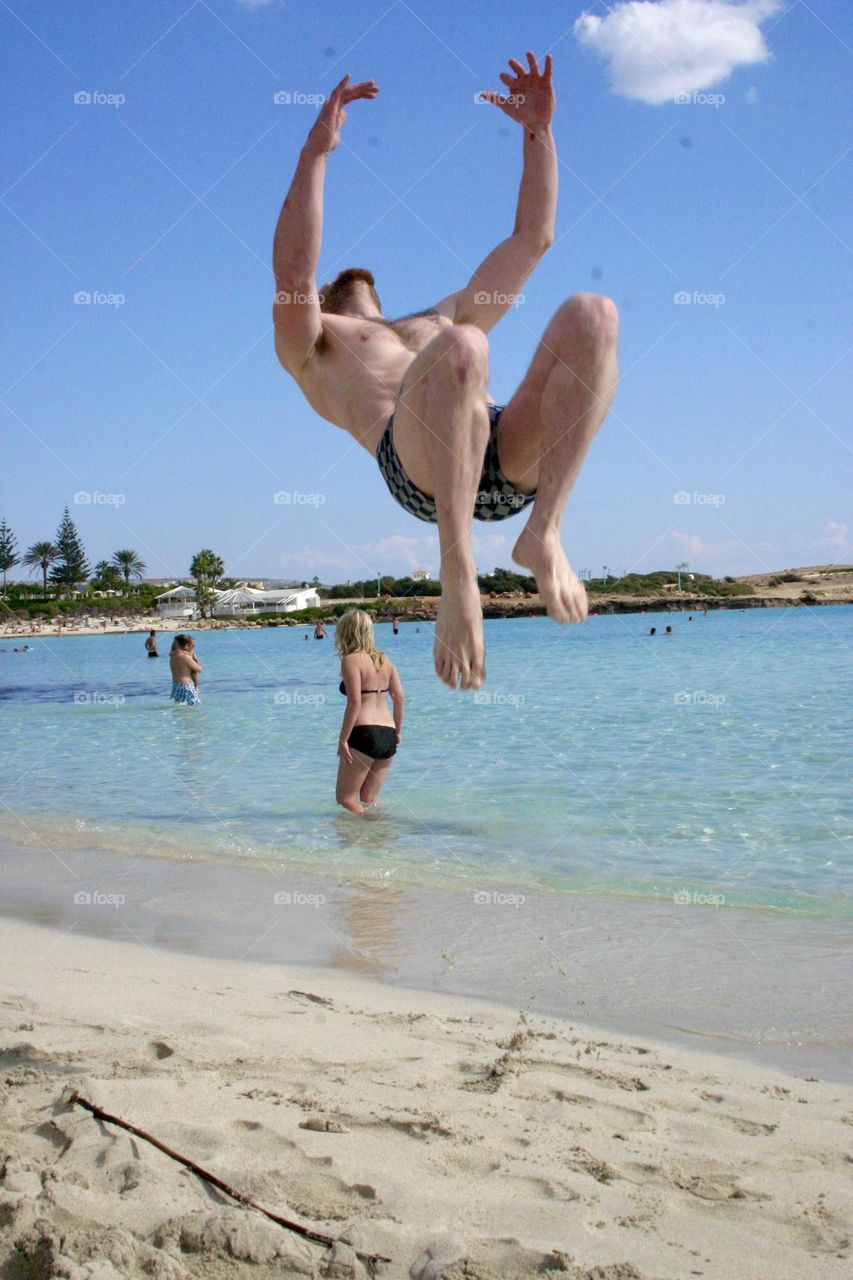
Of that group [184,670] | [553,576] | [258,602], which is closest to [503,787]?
[553,576]

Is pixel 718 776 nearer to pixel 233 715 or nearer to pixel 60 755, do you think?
pixel 60 755

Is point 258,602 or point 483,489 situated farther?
point 258,602

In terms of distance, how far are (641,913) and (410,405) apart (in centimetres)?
555

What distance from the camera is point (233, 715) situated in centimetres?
2384

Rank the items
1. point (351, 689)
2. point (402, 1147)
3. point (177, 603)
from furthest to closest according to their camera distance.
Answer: point (177, 603) → point (351, 689) → point (402, 1147)
